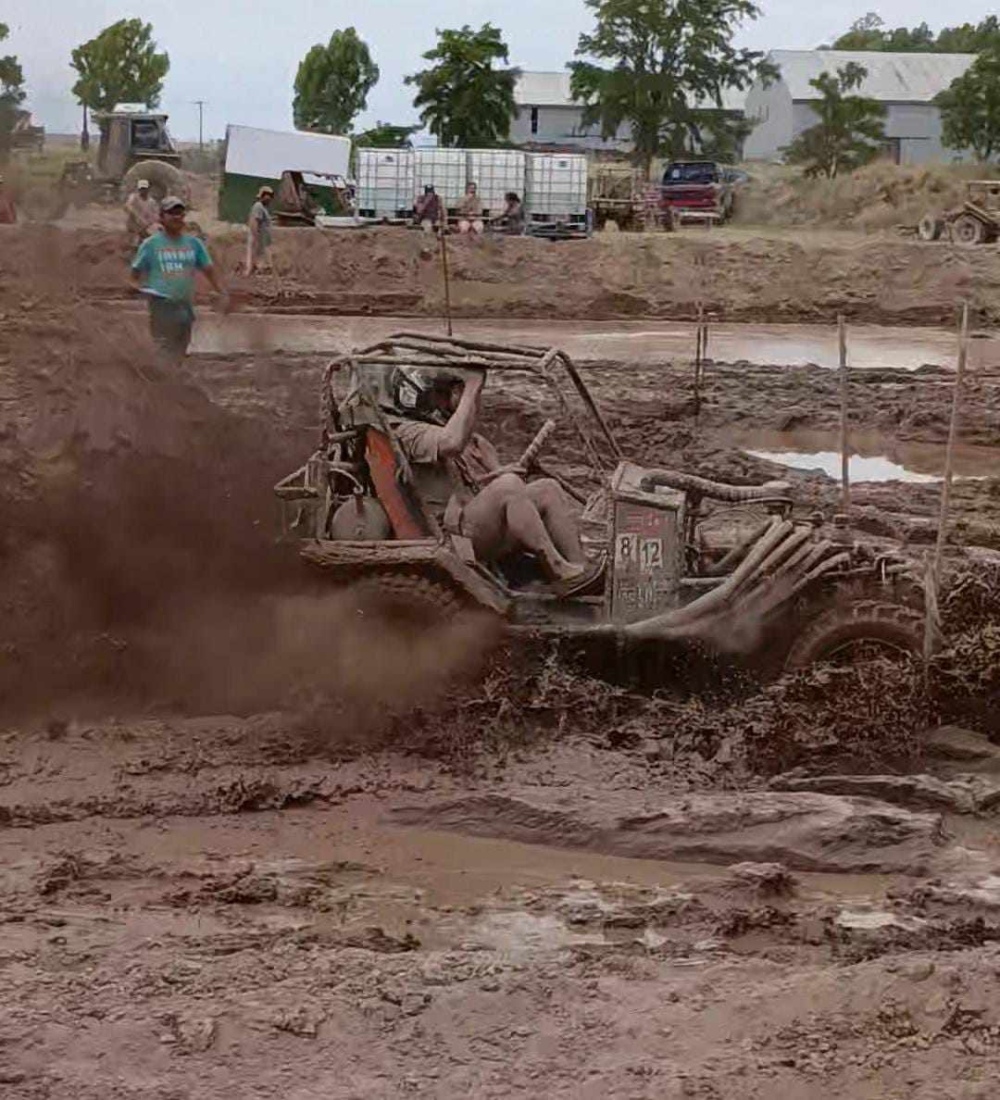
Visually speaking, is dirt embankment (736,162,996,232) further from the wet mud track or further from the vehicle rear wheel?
the wet mud track

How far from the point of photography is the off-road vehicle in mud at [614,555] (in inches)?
276

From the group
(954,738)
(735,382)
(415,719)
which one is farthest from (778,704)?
(735,382)

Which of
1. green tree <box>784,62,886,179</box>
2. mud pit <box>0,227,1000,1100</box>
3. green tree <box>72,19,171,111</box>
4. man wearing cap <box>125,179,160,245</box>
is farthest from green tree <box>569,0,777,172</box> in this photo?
mud pit <box>0,227,1000,1100</box>

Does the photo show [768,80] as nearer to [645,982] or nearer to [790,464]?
[790,464]

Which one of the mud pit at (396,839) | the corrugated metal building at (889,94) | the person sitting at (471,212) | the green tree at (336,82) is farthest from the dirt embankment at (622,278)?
the corrugated metal building at (889,94)

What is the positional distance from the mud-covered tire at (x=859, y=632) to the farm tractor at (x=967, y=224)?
972 inches

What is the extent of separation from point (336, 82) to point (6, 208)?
1790 inches

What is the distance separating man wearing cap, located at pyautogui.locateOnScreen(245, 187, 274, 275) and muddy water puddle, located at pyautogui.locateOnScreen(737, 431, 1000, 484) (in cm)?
1001

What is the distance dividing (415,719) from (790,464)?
25.3 ft

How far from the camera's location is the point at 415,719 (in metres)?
7.15

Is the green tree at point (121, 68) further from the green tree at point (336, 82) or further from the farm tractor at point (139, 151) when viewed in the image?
the green tree at point (336, 82)

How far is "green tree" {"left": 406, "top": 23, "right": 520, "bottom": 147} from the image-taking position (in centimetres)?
4359

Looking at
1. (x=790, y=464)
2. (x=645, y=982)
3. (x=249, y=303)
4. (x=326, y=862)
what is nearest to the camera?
(x=645, y=982)

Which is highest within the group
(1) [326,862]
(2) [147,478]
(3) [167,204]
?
(3) [167,204]
